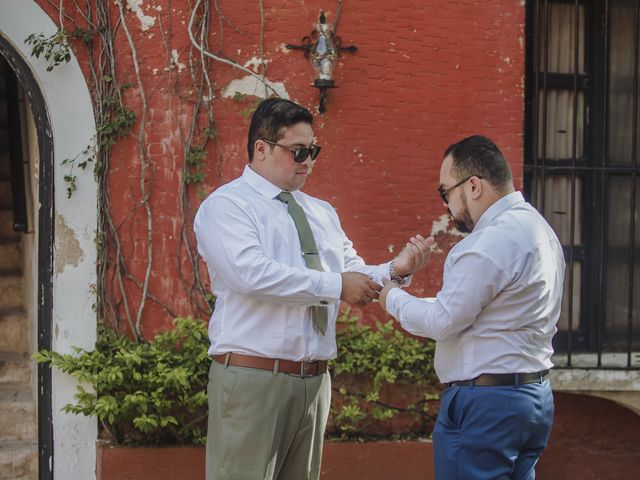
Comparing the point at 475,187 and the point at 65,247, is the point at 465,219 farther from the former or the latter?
the point at 65,247

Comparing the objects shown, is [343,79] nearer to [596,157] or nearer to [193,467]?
[596,157]

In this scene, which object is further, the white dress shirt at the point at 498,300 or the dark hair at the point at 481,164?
the dark hair at the point at 481,164

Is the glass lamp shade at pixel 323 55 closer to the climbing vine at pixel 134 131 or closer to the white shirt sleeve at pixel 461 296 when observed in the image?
the climbing vine at pixel 134 131

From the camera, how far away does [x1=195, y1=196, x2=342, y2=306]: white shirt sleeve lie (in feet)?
11.1

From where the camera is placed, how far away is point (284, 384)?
3512 mm

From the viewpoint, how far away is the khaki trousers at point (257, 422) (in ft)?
11.4

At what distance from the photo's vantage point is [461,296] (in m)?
3.17

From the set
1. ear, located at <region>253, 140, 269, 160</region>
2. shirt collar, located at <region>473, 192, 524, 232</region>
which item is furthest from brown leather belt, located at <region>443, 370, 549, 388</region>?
ear, located at <region>253, 140, 269, 160</region>

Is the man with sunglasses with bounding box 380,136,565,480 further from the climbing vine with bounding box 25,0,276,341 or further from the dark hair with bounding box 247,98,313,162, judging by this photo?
the climbing vine with bounding box 25,0,276,341

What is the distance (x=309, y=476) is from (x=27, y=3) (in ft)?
9.92

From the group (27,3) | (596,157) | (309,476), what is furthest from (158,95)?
(596,157)

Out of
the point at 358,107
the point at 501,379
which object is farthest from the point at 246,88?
the point at 501,379

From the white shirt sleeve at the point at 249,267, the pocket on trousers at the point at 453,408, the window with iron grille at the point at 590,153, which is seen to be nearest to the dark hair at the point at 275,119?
the white shirt sleeve at the point at 249,267

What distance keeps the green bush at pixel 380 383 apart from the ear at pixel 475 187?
1.91 metres
